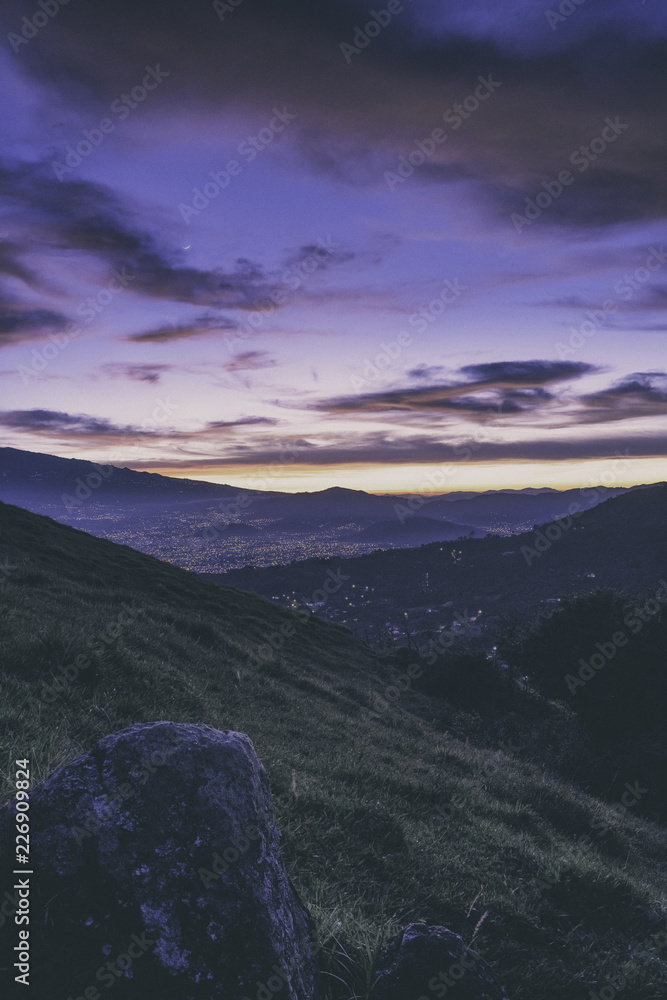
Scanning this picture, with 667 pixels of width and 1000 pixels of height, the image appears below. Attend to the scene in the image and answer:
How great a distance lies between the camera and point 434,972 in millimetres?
2895

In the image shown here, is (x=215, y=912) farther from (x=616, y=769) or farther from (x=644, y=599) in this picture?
(x=644, y=599)

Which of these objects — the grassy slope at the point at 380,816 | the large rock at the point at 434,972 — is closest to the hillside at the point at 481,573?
the grassy slope at the point at 380,816

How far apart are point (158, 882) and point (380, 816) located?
4.18 metres

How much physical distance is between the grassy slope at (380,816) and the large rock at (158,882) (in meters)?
0.96

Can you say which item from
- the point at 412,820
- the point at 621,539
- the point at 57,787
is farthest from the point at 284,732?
the point at 621,539

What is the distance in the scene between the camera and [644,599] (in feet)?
85.7

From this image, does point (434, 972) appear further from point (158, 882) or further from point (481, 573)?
point (481, 573)

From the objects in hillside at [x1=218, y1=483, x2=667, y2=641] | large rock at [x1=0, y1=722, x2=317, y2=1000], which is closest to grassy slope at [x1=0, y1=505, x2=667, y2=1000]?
large rock at [x1=0, y1=722, x2=317, y2=1000]

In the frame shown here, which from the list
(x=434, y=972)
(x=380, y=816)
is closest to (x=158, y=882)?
(x=434, y=972)

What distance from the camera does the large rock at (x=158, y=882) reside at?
235cm

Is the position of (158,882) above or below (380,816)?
above

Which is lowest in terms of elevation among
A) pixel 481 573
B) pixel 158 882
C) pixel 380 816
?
pixel 481 573

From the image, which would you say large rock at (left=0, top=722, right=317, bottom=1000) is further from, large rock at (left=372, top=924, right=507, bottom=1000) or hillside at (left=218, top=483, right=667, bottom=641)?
hillside at (left=218, top=483, right=667, bottom=641)

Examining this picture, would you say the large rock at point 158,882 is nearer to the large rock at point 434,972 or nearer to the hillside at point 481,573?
the large rock at point 434,972
